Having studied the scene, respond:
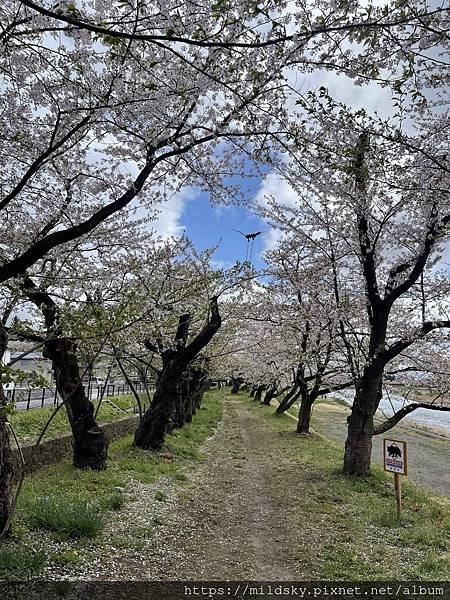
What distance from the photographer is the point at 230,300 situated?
12.8m

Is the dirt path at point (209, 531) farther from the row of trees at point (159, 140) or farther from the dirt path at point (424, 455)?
the dirt path at point (424, 455)

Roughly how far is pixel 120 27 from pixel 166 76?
0.70 meters

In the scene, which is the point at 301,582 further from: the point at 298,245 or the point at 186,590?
the point at 298,245

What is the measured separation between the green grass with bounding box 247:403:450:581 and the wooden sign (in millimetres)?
696

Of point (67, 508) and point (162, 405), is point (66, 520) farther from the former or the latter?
point (162, 405)

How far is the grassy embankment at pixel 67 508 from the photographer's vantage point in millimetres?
4078

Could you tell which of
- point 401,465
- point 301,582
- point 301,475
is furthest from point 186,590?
point 301,475

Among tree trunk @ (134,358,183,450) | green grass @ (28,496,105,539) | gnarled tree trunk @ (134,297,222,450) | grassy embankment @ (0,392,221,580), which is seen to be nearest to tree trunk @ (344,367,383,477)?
grassy embankment @ (0,392,221,580)

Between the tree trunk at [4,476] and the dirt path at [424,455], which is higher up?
the tree trunk at [4,476]

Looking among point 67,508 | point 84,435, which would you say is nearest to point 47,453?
point 84,435

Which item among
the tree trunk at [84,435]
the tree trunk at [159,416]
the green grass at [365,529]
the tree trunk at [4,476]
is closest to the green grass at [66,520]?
the tree trunk at [4,476]

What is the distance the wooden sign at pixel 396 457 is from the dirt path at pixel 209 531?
5.91ft

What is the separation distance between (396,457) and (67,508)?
16.4 ft

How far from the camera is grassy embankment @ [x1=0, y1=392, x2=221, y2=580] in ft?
13.4
